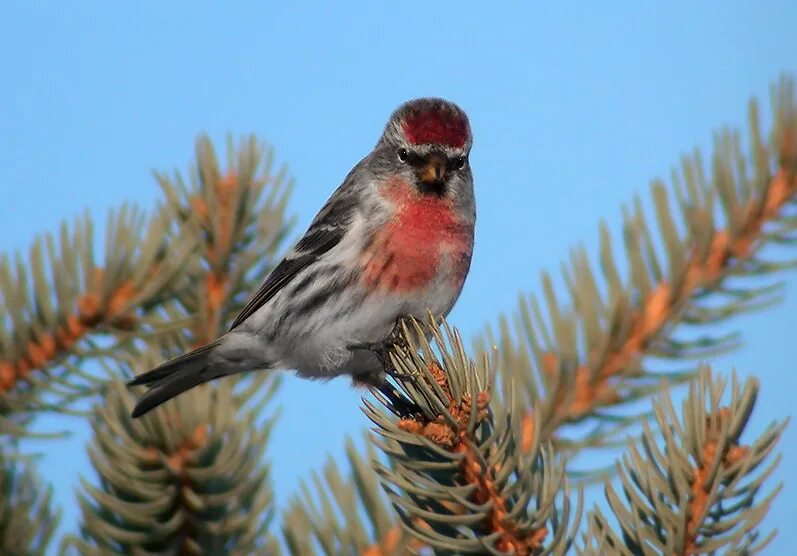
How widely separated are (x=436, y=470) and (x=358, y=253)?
1.62m

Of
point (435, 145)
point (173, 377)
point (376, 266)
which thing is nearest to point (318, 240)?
point (376, 266)

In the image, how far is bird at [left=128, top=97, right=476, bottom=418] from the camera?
2971 mm

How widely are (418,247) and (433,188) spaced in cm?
26

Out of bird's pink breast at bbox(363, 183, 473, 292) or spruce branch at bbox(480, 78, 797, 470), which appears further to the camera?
bird's pink breast at bbox(363, 183, 473, 292)

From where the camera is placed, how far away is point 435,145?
125 inches

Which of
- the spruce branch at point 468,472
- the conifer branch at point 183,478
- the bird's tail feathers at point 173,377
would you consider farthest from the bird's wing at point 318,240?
the spruce branch at point 468,472

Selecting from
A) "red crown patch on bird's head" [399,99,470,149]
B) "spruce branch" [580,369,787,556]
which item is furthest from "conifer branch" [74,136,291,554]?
"red crown patch on bird's head" [399,99,470,149]

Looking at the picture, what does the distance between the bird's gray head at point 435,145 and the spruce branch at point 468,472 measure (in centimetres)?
153

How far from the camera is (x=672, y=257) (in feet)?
6.79

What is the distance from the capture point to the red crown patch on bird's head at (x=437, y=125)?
3.15 meters

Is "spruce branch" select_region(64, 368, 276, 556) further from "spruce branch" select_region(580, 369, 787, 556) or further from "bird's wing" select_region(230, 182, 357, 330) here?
"bird's wing" select_region(230, 182, 357, 330)

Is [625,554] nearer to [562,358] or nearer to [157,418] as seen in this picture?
[562,358]

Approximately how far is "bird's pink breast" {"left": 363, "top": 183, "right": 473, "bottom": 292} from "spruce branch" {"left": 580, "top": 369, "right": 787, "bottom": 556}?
1.62m

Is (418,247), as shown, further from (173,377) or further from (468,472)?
(468,472)
